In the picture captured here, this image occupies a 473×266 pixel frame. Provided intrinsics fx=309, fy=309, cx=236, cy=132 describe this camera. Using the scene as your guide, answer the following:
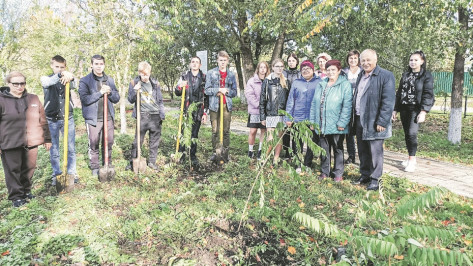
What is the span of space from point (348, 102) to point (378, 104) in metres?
0.47

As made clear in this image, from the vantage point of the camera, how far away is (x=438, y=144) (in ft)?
28.8

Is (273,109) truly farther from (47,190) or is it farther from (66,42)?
(66,42)

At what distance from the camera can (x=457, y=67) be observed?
28.4ft

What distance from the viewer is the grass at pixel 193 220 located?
3.23 m

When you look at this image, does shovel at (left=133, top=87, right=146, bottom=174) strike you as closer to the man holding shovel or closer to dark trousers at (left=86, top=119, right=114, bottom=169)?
the man holding shovel

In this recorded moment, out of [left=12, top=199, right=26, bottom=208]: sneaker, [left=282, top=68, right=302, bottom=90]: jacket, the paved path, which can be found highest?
[left=282, top=68, right=302, bottom=90]: jacket

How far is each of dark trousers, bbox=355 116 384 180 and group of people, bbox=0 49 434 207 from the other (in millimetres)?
16

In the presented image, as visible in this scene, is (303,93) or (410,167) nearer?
(303,93)

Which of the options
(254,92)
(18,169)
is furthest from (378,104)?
(18,169)

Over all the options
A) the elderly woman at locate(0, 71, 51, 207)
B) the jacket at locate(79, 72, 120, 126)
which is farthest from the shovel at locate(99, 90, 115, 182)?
the elderly woman at locate(0, 71, 51, 207)

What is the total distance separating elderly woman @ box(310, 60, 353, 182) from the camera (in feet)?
16.8

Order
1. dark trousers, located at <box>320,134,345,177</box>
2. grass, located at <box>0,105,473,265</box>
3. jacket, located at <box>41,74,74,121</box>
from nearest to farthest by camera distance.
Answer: grass, located at <box>0,105,473,265</box> < jacket, located at <box>41,74,74,121</box> < dark trousers, located at <box>320,134,345,177</box>

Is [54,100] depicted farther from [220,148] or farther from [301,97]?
[301,97]

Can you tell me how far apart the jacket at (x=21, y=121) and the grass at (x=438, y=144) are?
799cm
